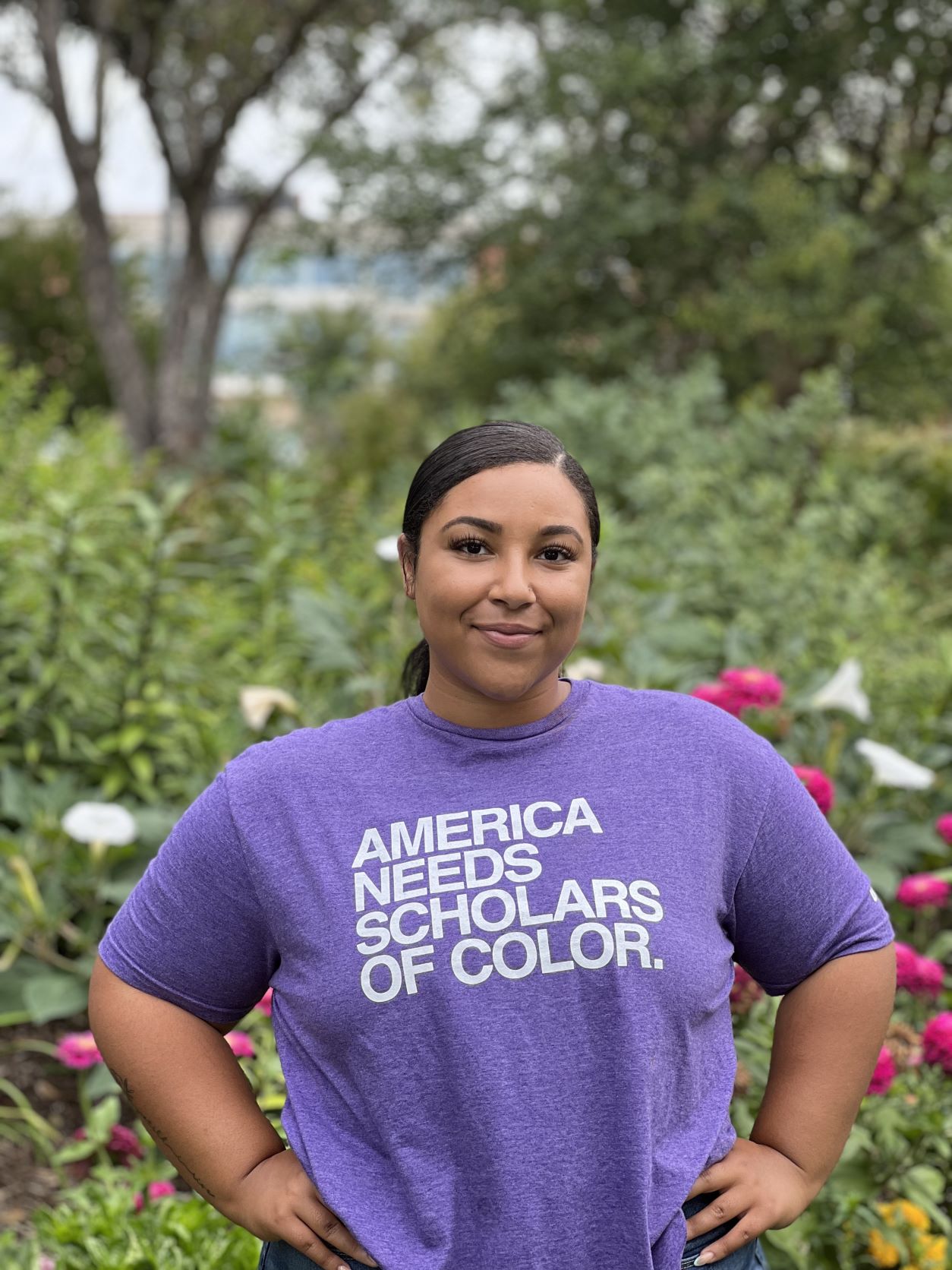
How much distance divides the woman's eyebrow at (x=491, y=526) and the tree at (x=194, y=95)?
344 inches

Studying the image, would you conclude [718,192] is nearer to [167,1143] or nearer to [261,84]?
[261,84]

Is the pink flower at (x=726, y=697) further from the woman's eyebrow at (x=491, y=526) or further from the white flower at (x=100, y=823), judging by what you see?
the woman's eyebrow at (x=491, y=526)

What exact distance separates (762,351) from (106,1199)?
853 cm

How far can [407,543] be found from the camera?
155cm

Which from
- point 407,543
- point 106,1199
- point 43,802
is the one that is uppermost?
point 407,543

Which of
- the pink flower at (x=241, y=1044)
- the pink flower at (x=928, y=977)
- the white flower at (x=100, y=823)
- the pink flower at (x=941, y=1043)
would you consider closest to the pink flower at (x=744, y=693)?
the pink flower at (x=928, y=977)

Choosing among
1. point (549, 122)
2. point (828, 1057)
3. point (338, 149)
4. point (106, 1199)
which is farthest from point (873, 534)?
point (828, 1057)

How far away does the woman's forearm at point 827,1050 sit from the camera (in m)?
1.46

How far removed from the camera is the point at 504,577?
4.61ft

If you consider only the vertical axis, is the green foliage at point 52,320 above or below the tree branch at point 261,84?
below

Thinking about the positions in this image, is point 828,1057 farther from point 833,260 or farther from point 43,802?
point 833,260

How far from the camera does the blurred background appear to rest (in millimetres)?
3496

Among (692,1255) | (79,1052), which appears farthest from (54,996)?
(692,1255)

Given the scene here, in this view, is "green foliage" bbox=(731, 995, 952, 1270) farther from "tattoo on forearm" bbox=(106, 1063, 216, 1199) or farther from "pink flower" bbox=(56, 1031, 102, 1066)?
"pink flower" bbox=(56, 1031, 102, 1066)
